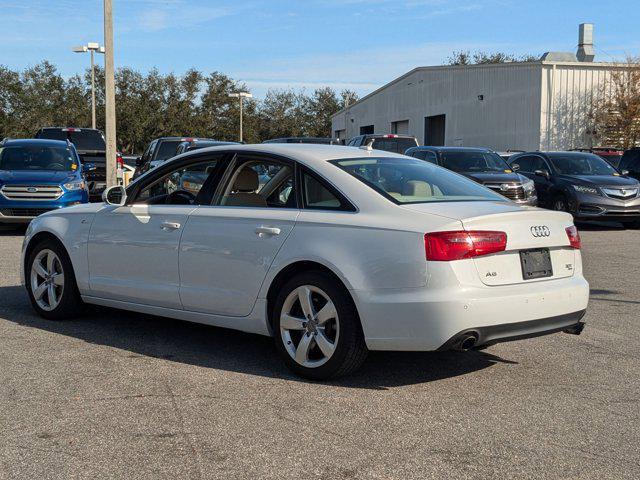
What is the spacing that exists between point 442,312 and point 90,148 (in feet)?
71.2

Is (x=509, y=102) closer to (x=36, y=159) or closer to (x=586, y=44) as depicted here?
(x=586, y=44)

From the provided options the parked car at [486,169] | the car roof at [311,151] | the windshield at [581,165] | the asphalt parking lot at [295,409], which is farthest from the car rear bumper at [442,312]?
the windshield at [581,165]

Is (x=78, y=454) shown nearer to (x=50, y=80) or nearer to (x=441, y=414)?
(x=441, y=414)

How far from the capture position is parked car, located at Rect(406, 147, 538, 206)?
16938mm

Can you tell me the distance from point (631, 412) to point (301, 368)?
2037 millimetres

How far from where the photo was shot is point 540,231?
531 centimetres

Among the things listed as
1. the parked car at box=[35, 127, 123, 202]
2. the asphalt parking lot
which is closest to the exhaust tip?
the asphalt parking lot

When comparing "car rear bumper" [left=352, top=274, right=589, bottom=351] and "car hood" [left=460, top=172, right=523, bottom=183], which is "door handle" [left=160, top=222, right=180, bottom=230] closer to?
"car rear bumper" [left=352, top=274, right=589, bottom=351]

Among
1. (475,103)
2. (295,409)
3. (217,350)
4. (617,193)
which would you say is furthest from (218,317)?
(475,103)

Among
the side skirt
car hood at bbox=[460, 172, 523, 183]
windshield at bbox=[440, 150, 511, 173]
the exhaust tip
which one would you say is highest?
windshield at bbox=[440, 150, 511, 173]

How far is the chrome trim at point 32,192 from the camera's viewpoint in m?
15.1

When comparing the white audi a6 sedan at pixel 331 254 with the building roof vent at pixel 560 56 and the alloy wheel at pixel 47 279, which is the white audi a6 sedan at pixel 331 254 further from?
the building roof vent at pixel 560 56

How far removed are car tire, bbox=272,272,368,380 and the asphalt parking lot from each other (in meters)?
0.14

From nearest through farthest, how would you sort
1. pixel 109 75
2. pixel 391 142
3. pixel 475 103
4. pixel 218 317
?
pixel 218 317 → pixel 109 75 → pixel 391 142 → pixel 475 103
